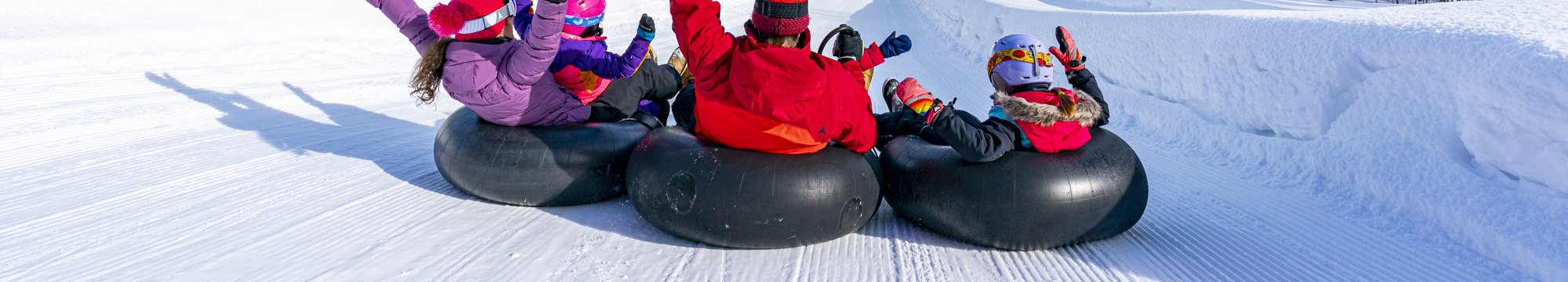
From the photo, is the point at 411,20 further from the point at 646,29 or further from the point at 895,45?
the point at 895,45

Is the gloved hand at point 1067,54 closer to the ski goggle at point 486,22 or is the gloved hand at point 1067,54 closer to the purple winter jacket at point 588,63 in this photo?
the purple winter jacket at point 588,63

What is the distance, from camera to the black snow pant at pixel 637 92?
4.03m

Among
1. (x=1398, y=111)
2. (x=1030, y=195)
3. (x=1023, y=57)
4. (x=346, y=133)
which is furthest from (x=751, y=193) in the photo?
(x=346, y=133)

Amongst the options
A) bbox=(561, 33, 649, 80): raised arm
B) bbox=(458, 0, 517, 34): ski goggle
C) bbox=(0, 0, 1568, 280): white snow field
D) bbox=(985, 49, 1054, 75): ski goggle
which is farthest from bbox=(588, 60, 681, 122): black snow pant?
bbox=(985, 49, 1054, 75): ski goggle

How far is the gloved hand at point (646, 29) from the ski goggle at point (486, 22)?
616mm

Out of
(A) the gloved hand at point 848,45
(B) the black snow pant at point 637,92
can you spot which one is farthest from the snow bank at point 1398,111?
(B) the black snow pant at point 637,92

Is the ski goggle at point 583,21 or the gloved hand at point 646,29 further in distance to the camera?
the ski goggle at point 583,21

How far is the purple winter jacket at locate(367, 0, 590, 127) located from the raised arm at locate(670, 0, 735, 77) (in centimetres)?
50

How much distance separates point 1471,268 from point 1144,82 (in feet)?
12.8

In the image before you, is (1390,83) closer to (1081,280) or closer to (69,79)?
(1081,280)

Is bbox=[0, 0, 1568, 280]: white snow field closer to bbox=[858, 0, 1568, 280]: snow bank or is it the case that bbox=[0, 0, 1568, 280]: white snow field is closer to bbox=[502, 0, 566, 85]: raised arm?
bbox=[858, 0, 1568, 280]: snow bank

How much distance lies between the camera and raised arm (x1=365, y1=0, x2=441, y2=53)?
12.2 feet

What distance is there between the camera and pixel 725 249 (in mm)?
3209

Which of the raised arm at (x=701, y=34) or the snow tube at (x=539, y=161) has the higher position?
the raised arm at (x=701, y=34)
